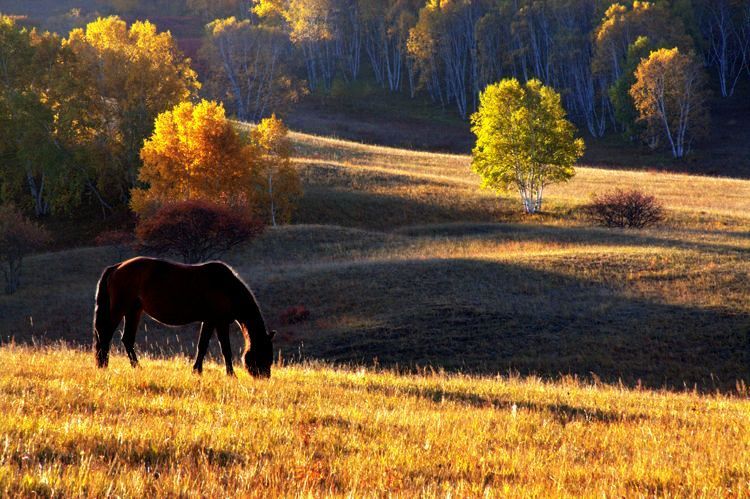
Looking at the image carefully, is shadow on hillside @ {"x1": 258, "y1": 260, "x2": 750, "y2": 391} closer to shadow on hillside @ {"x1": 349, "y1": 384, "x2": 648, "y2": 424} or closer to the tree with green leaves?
shadow on hillside @ {"x1": 349, "y1": 384, "x2": 648, "y2": 424}

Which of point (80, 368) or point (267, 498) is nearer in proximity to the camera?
point (267, 498)

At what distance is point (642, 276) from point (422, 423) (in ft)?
102

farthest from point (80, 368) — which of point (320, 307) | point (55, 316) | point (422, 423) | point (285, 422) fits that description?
point (55, 316)

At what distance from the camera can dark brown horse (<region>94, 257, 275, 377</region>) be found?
39.8 feet

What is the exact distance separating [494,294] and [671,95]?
74.2 metres

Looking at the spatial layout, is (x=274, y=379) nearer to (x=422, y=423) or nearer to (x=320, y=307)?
(x=422, y=423)

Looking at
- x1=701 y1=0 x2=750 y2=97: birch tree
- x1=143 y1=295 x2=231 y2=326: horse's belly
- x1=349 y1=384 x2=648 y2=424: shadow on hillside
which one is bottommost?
x1=349 y1=384 x2=648 y2=424: shadow on hillside

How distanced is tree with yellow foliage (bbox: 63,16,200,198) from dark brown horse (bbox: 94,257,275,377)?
173 feet

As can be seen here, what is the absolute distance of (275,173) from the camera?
6062cm

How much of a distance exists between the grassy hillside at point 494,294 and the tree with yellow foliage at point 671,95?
38.8m

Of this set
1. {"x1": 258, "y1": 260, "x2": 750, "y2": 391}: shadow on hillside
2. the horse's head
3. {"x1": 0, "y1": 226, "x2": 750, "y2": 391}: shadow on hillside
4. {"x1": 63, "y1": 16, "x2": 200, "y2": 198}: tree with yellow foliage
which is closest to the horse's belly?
the horse's head

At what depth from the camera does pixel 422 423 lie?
8445 millimetres

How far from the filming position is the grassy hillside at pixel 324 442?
5.54 m

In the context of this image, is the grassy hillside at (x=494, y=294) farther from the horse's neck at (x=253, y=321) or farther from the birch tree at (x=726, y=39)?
the birch tree at (x=726, y=39)
